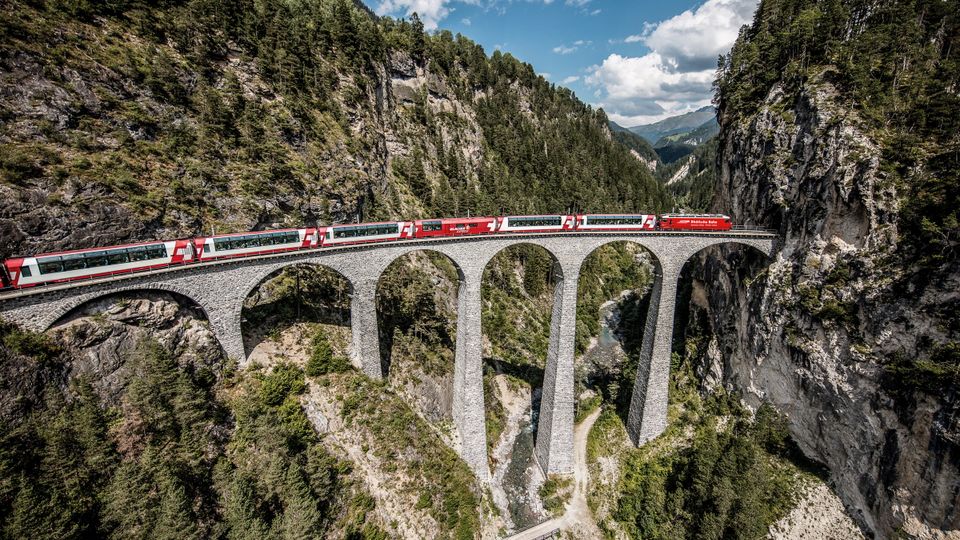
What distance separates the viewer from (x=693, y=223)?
31688 mm

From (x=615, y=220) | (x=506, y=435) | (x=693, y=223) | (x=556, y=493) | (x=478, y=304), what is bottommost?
(x=556, y=493)

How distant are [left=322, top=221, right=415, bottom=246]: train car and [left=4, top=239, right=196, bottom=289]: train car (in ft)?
26.9

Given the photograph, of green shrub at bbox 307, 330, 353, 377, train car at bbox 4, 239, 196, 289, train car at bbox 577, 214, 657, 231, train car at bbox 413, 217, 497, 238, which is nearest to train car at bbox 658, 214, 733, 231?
train car at bbox 577, 214, 657, 231

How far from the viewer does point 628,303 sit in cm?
6694

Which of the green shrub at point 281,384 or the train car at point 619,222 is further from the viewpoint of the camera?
the train car at point 619,222

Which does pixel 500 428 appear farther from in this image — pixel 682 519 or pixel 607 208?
pixel 607 208

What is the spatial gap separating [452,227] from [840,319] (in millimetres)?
29179

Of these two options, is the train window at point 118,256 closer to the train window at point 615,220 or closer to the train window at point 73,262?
the train window at point 73,262

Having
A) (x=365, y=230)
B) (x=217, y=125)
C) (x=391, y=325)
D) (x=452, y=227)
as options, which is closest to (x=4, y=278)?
(x=365, y=230)

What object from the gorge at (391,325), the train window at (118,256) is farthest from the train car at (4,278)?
the train window at (118,256)

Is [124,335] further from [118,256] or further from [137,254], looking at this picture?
[137,254]

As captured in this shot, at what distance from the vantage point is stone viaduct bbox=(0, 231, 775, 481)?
902 inches

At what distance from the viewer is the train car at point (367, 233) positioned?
84.9 ft

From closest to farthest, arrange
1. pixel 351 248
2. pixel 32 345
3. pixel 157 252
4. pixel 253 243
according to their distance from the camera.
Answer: pixel 32 345 < pixel 157 252 < pixel 253 243 < pixel 351 248
